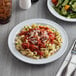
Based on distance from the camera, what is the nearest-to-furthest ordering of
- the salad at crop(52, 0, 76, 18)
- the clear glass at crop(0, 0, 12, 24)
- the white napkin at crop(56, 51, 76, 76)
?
1. the white napkin at crop(56, 51, 76, 76)
2. the clear glass at crop(0, 0, 12, 24)
3. the salad at crop(52, 0, 76, 18)

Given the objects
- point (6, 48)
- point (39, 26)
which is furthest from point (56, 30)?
point (6, 48)

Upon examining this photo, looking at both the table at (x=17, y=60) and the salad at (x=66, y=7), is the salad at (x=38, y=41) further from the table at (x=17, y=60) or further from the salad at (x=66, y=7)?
the salad at (x=66, y=7)

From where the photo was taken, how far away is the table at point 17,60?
53.3 inches

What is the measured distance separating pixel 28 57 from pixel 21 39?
5.4 inches

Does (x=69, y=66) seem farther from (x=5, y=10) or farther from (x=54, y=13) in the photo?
(x=5, y=10)

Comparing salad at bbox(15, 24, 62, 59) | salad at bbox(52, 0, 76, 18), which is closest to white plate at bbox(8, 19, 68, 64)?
salad at bbox(15, 24, 62, 59)

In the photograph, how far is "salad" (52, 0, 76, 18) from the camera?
1.64 metres

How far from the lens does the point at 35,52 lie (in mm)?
1377

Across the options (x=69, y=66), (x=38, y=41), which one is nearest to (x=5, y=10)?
(x=38, y=41)

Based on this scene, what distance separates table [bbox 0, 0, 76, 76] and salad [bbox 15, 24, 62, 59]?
6 cm

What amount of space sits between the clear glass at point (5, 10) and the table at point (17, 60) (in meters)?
0.04

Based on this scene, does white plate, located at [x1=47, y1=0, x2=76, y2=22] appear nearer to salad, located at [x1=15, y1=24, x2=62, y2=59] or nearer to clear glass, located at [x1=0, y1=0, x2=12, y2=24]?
salad, located at [x1=15, y1=24, x2=62, y2=59]

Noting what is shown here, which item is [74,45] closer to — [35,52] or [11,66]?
[35,52]

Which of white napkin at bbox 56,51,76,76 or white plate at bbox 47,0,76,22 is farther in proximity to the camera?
white plate at bbox 47,0,76,22
